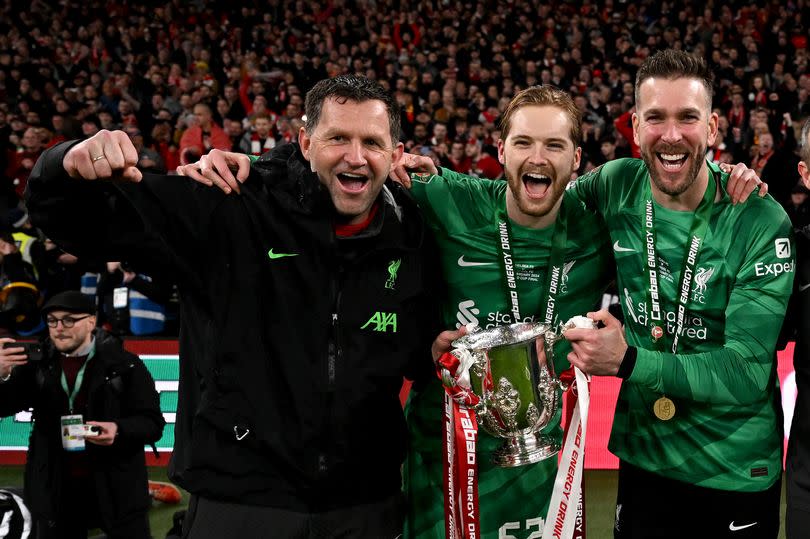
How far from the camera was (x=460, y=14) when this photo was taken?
17.8 meters

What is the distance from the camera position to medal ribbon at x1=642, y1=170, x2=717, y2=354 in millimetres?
2959

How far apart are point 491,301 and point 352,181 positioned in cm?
75

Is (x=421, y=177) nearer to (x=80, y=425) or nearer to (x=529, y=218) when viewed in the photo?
(x=529, y=218)

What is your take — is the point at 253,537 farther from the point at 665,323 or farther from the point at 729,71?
the point at 729,71

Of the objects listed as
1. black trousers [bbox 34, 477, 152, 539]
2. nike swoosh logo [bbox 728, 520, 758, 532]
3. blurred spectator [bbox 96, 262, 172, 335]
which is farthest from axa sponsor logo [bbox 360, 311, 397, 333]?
blurred spectator [bbox 96, 262, 172, 335]

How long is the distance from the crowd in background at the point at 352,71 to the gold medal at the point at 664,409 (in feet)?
20.1

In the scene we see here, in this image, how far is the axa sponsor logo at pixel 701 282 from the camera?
2947mm

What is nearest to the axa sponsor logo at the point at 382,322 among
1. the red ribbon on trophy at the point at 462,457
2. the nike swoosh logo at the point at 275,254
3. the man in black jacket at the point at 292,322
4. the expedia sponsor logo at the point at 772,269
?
the man in black jacket at the point at 292,322

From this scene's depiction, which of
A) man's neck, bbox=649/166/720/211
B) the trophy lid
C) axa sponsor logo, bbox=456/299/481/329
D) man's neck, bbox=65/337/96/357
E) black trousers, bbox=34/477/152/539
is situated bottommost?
black trousers, bbox=34/477/152/539

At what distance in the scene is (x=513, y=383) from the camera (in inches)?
110

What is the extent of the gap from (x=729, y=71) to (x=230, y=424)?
13189 mm

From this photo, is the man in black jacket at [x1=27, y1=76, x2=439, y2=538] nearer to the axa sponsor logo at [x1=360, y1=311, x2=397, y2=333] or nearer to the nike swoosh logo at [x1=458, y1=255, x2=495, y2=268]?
the axa sponsor logo at [x1=360, y1=311, x2=397, y2=333]

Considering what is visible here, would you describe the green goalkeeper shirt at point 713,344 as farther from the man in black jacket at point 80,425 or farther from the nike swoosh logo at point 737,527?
the man in black jacket at point 80,425

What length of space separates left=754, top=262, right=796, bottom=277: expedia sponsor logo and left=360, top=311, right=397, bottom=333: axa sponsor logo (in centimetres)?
124
